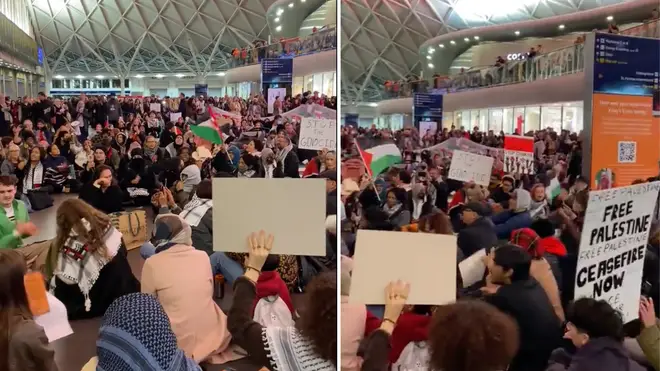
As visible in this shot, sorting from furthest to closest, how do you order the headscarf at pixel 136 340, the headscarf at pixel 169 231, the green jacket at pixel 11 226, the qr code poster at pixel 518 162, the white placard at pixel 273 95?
the white placard at pixel 273 95 < the headscarf at pixel 169 231 < the qr code poster at pixel 518 162 < the green jacket at pixel 11 226 < the headscarf at pixel 136 340

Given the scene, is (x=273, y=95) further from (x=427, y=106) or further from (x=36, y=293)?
(x=36, y=293)

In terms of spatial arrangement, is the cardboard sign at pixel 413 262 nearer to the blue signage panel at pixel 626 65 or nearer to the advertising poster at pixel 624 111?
the advertising poster at pixel 624 111

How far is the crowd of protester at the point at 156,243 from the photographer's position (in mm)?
2215

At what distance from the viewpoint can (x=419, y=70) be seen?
7.88ft

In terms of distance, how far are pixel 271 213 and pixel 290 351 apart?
0.55 m

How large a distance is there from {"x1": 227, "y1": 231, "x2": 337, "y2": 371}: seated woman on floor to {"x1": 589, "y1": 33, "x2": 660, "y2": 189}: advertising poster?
1.10 m

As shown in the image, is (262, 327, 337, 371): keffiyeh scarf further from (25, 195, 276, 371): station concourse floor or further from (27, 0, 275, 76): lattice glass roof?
(27, 0, 275, 76): lattice glass roof

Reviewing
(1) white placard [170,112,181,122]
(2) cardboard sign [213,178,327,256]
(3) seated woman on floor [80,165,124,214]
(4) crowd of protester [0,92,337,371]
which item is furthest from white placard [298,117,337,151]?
(3) seated woman on floor [80,165,124,214]

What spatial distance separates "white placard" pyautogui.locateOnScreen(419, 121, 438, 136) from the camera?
93.6 inches

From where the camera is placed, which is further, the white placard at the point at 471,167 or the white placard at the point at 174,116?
the white placard at the point at 174,116

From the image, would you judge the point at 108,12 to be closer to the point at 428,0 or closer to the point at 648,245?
the point at 428,0

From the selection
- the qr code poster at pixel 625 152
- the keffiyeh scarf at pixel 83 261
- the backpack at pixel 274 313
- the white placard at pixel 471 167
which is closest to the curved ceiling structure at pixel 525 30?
the white placard at pixel 471 167

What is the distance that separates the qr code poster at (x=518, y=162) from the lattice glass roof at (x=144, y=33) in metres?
1.05

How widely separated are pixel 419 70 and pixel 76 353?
5.36ft
